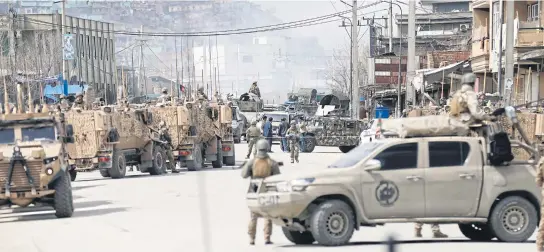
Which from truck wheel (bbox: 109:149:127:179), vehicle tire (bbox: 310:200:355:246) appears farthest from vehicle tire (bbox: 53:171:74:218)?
truck wheel (bbox: 109:149:127:179)

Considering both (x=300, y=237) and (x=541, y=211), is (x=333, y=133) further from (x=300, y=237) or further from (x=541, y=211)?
(x=541, y=211)

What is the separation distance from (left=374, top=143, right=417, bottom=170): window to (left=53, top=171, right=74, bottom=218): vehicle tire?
27.1 ft

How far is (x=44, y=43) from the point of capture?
247ft

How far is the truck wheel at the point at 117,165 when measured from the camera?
36594mm

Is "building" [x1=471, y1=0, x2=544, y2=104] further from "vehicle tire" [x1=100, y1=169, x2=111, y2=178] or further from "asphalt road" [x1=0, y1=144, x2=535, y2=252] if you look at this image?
"asphalt road" [x1=0, y1=144, x2=535, y2=252]

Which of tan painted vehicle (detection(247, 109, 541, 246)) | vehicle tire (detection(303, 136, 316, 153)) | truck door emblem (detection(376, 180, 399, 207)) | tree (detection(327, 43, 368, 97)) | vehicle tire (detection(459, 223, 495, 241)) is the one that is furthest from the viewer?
tree (detection(327, 43, 368, 97))

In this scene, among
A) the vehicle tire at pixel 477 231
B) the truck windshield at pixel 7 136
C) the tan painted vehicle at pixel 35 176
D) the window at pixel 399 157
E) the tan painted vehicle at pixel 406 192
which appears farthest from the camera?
the truck windshield at pixel 7 136

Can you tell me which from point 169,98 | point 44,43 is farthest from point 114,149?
point 44,43

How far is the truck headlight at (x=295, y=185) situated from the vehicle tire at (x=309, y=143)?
35.0 meters

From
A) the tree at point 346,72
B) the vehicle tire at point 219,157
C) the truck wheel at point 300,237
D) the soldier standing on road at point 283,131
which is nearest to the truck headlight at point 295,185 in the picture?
the truck wheel at point 300,237

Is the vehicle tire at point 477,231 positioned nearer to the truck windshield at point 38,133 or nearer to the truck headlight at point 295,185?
the truck headlight at point 295,185

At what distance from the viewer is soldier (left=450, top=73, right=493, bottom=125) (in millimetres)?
18578

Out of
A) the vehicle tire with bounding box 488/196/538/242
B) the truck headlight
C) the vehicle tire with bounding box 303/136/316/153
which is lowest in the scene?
the vehicle tire with bounding box 303/136/316/153

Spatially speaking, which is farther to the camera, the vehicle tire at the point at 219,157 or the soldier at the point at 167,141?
the vehicle tire at the point at 219,157
